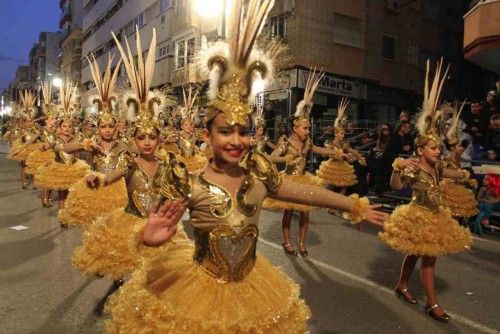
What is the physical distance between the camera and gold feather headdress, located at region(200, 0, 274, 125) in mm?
2670

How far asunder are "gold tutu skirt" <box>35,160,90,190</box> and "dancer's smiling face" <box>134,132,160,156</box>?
4581 millimetres

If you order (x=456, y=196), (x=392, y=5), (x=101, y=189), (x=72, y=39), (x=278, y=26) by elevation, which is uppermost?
(x=72, y=39)

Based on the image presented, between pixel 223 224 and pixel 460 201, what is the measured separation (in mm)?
7174

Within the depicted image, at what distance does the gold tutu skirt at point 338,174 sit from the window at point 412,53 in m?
16.4

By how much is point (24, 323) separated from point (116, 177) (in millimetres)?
1637

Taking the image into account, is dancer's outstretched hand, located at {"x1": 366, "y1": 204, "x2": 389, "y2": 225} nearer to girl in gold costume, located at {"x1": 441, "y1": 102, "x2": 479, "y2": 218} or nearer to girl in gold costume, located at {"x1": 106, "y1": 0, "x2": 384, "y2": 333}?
girl in gold costume, located at {"x1": 106, "y1": 0, "x2": 384, "y2": 333}

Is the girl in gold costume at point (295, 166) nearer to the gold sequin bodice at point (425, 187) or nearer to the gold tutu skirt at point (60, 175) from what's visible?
the gold sequin bodice at point (425, 187)

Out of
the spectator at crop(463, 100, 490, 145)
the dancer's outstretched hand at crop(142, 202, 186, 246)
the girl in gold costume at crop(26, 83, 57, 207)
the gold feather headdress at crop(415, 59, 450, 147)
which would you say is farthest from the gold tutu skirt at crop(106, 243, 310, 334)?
the spectator at crop(463, 100, 490, 145)

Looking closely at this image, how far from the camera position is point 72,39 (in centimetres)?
6081

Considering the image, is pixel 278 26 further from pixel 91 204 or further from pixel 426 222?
pixel 426 222

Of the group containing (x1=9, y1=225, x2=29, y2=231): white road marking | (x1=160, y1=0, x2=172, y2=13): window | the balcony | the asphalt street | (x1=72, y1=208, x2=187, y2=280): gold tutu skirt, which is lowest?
Answer: the asphalt street

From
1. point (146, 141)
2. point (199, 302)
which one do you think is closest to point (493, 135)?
point (146, 141)

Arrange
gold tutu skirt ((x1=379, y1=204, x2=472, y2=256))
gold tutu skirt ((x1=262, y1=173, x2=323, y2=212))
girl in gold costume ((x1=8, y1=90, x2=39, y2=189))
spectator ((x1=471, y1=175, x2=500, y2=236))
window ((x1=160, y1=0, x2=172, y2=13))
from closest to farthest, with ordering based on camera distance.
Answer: gold tutu skirt ((x1=379, y1=204, x2=472, y2=256)) → gold tutu skirt ((x1=262, y1=173, x2=323, y2=212)) → spectator ((x1=471, y1=175, x2=500, y2=236)) → girl in gold costume ((x1=8, y1=90, x2=39, y2=189)) → window ((x1=160, y1=0, x2=172, y2=13))

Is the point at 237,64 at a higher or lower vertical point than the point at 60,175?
higher
